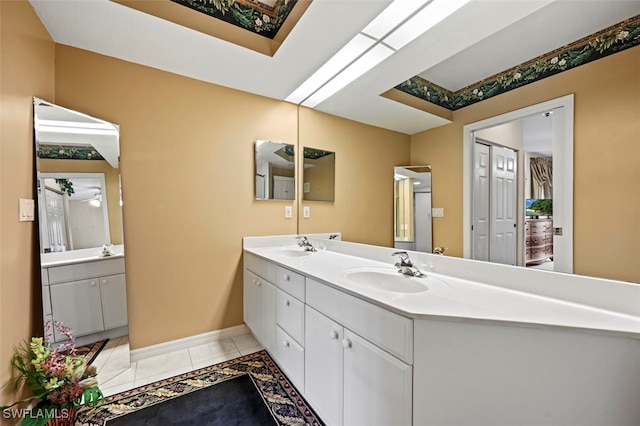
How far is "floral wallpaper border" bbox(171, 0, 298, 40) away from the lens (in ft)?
5.10

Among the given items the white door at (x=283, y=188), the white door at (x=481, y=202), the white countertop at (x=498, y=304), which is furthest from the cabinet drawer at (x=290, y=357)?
the white door at (x=283, y=188)

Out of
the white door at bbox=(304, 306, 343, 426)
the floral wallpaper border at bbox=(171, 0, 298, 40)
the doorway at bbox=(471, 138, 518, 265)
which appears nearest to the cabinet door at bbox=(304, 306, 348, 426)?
the white door at bbox=(304, 306, 343, 426)

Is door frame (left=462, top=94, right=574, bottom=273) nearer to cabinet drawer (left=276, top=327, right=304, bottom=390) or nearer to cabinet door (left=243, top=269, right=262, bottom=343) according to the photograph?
cabinet drawer (left=276, top=327, right=304, bottom=390)

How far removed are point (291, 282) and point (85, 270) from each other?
4.75 feet

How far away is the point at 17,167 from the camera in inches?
50.5

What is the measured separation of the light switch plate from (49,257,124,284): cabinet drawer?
339mm

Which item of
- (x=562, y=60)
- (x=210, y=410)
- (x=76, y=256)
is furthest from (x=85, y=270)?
(x=562, y=60)

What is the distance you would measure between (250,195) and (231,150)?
430mm

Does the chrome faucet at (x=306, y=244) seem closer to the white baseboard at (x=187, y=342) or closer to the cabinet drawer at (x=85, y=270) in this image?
the white baseboard at (x=187, y=342)

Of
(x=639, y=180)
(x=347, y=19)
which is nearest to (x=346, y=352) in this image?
(x=639, y=180)

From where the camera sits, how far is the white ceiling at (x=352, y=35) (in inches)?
48.4

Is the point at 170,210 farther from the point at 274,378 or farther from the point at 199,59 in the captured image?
the point at 274,378

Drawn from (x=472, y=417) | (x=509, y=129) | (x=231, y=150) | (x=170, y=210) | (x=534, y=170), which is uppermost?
(x=231, y=150)

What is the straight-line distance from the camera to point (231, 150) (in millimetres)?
2230
